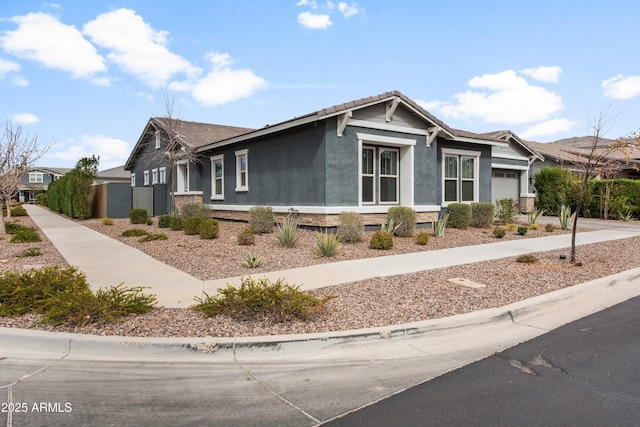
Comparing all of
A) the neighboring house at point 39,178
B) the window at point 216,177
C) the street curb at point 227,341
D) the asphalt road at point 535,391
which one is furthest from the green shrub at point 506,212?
the neighboring house at point 39,178

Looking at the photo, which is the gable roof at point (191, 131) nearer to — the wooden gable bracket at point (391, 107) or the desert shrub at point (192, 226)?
the desert shrub at point (192, 226)

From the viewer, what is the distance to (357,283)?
24.3ft

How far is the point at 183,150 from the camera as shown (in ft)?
69.8

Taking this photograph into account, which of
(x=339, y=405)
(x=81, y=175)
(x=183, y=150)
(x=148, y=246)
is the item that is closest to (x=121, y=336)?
(x=339, y=405)

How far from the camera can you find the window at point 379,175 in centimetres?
1503

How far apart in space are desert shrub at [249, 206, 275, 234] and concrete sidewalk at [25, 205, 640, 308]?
404 centimetres

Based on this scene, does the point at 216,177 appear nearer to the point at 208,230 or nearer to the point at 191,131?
the point at 191,131

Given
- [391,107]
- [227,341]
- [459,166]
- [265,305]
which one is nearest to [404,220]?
[391,107]

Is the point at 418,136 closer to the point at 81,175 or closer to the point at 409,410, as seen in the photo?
the point at 409,410

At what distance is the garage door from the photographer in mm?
22891

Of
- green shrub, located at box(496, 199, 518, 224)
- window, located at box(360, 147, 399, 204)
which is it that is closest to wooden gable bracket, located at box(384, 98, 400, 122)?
window, located at box(360, 147, 399, 204)

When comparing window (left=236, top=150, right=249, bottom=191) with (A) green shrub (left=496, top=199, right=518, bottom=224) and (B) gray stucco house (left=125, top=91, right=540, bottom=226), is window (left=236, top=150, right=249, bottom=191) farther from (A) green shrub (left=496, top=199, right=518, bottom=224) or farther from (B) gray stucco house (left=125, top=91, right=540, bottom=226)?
(A) green shrub (left=496, top=199, right=518, bottom=224)

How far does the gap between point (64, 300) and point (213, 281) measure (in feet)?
8.43

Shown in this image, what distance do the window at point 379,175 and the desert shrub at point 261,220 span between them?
3.25 meters
